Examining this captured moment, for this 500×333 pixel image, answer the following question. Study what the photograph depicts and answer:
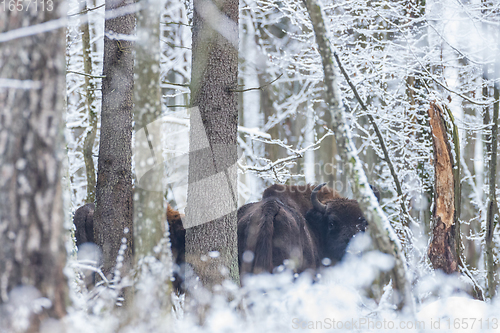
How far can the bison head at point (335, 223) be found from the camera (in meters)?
6.56

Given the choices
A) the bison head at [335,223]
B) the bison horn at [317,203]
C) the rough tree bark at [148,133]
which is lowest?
the bison head at [335,223]

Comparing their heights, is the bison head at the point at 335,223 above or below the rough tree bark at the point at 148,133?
below

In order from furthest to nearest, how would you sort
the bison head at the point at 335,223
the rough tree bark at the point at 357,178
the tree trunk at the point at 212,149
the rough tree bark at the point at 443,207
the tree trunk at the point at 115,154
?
the bison head at the point at 335,223
the rough tree bark at the point at 443,207
the tree trunk at the point at 115,154
the tree trunk at the point at 212,149
the rough tree bark at the point at 357,178

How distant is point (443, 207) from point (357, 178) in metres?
3.54

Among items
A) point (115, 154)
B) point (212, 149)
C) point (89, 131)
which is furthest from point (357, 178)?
point (89, 131)

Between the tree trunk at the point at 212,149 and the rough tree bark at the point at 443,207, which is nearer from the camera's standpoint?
the tree trunk at the point at 212,149

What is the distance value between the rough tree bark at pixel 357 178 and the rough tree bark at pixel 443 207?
301cm

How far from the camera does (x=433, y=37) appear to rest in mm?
7449

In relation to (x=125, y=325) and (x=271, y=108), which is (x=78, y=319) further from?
(x=271, y=108)

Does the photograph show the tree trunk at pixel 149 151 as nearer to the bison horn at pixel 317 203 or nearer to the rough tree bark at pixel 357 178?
the rough tree bark at pixel 357 178

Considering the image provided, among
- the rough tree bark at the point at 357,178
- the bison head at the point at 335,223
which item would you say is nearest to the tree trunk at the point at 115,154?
the rough tree bark at the point at 357,178

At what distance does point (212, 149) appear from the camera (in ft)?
14.2

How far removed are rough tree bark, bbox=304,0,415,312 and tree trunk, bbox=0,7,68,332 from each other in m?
1.99

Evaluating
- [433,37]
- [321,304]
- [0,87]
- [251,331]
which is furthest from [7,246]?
[433,37]
